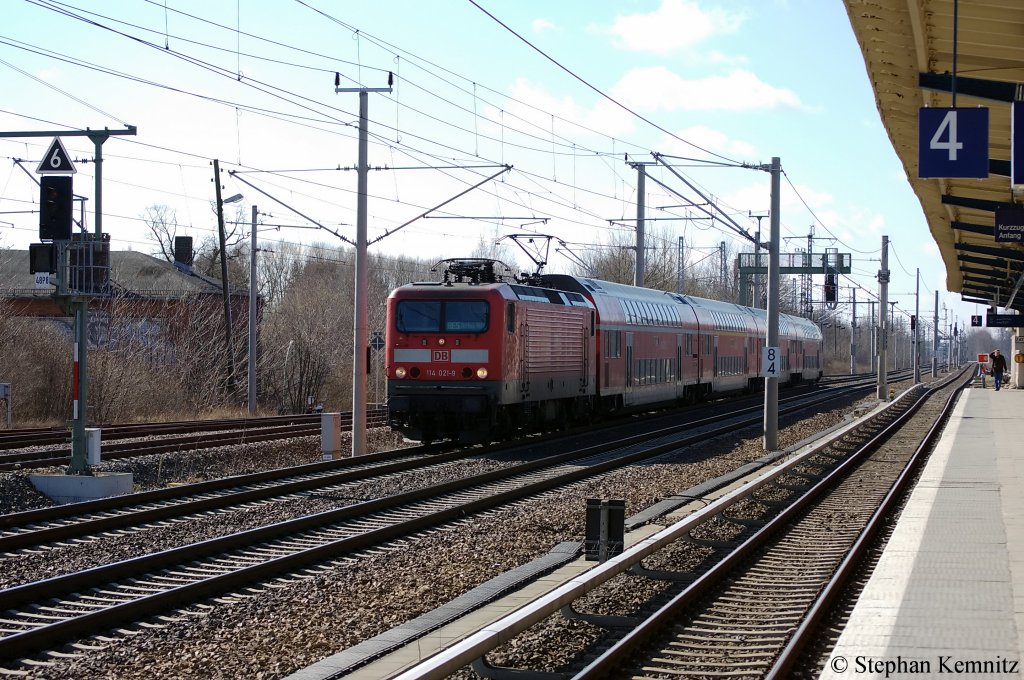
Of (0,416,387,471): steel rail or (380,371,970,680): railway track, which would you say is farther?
(0,416,387,471): steel rail

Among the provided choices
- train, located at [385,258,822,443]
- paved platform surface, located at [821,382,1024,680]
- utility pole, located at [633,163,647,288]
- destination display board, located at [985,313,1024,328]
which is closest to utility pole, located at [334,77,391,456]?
train, located at [385,258,822,443]

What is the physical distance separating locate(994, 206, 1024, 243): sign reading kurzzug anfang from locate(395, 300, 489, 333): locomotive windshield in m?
8.81

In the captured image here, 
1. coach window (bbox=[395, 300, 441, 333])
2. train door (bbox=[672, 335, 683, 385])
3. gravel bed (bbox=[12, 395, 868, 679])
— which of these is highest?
coach window (bbox=[395, 300, 441, 333])

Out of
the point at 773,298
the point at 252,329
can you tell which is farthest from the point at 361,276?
the point at 252,329

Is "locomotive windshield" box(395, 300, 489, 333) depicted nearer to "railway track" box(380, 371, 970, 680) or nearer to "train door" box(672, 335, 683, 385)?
"railway track" box(380, 371, 970, 680)

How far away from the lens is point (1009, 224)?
1783 cm

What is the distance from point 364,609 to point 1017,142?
7857 mm

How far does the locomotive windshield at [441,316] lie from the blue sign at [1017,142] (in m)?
11.1

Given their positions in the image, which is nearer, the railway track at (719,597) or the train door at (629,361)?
the railway track at (719,597)

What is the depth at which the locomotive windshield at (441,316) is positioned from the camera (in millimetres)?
21234

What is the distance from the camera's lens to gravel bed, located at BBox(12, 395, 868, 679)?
24.9ft

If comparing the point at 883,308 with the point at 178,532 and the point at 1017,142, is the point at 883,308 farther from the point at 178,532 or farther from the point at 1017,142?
the point at 178,532

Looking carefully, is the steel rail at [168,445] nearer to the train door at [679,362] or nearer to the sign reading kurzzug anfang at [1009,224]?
the train door at [679,362]

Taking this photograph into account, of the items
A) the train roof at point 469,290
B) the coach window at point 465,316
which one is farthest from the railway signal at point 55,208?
the coach window at point 465,316
